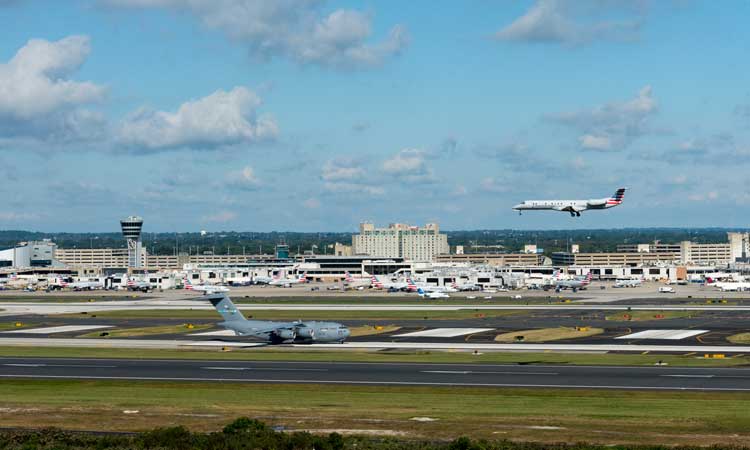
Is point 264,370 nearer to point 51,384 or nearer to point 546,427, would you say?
point 51,384

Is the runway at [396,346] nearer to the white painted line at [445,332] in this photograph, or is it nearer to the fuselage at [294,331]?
the fuselage at [294,331]

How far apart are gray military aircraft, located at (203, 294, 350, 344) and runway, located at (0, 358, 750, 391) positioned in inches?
594

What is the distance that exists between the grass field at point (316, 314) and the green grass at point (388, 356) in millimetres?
49334

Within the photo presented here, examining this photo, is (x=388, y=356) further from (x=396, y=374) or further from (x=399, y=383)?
(x=399, y=383)

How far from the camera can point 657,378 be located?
7581 centimetres

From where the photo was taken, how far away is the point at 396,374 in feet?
261

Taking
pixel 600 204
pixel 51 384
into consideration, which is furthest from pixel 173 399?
pixel 600 204

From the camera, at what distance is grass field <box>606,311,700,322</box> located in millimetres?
142375

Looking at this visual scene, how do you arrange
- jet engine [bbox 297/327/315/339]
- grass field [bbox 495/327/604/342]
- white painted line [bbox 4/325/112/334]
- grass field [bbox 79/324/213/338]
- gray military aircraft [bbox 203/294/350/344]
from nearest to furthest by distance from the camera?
gray military aircraft [bbox 203/294/350/344] < jet engine [bbox 297/327/315/339] < grass field [bbox 495/327/604/342] < grass field [bbox 79/324/213/338] < white painted line [bbox 4/325/112/334]

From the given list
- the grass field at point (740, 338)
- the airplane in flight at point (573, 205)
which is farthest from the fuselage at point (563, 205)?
the grass field at point (740, 338)

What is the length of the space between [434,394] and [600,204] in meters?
114

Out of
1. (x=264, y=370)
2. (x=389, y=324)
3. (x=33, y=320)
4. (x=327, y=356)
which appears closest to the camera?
(x=264, y=370)

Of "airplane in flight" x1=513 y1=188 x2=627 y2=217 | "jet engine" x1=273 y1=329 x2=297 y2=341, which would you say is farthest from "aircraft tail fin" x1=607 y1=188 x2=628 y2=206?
"jet engine" x1=273 y1=329 x2=297 y2=341

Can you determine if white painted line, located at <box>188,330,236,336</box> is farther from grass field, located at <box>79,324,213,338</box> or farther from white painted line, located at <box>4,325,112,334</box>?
white painted line, located at <box>4,325,112,334</box>
